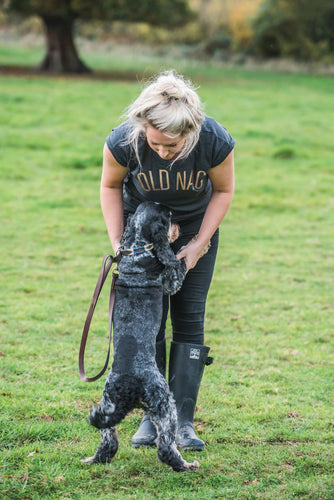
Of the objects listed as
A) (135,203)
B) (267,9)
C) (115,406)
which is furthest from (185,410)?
(267,9)

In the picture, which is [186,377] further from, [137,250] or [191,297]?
[137,250]

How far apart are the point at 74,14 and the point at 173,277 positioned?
23.5m

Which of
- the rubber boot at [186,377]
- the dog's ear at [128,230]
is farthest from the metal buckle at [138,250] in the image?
the rubber boot at [186,377]

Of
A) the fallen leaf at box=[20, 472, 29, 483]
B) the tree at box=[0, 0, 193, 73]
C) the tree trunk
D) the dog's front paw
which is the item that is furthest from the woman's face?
the tree trunk

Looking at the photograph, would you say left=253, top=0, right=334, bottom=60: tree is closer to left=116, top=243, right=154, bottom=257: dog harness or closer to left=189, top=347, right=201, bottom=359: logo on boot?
left=189, top=347, right=201, bottom=359: logo on boot

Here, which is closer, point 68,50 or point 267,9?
point 68,50

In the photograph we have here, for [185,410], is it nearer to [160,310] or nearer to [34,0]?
[160,310]

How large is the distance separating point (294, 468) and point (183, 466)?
659 millimetres

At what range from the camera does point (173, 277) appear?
362 cm

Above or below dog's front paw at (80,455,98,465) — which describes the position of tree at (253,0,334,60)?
above

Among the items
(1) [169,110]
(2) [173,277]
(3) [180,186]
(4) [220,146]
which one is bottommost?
(2) [173,277]

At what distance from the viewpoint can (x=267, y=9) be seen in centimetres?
4081

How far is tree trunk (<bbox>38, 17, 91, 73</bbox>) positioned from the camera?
1025 inches

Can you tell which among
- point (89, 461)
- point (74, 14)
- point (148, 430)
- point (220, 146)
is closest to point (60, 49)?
point (74, 14)
